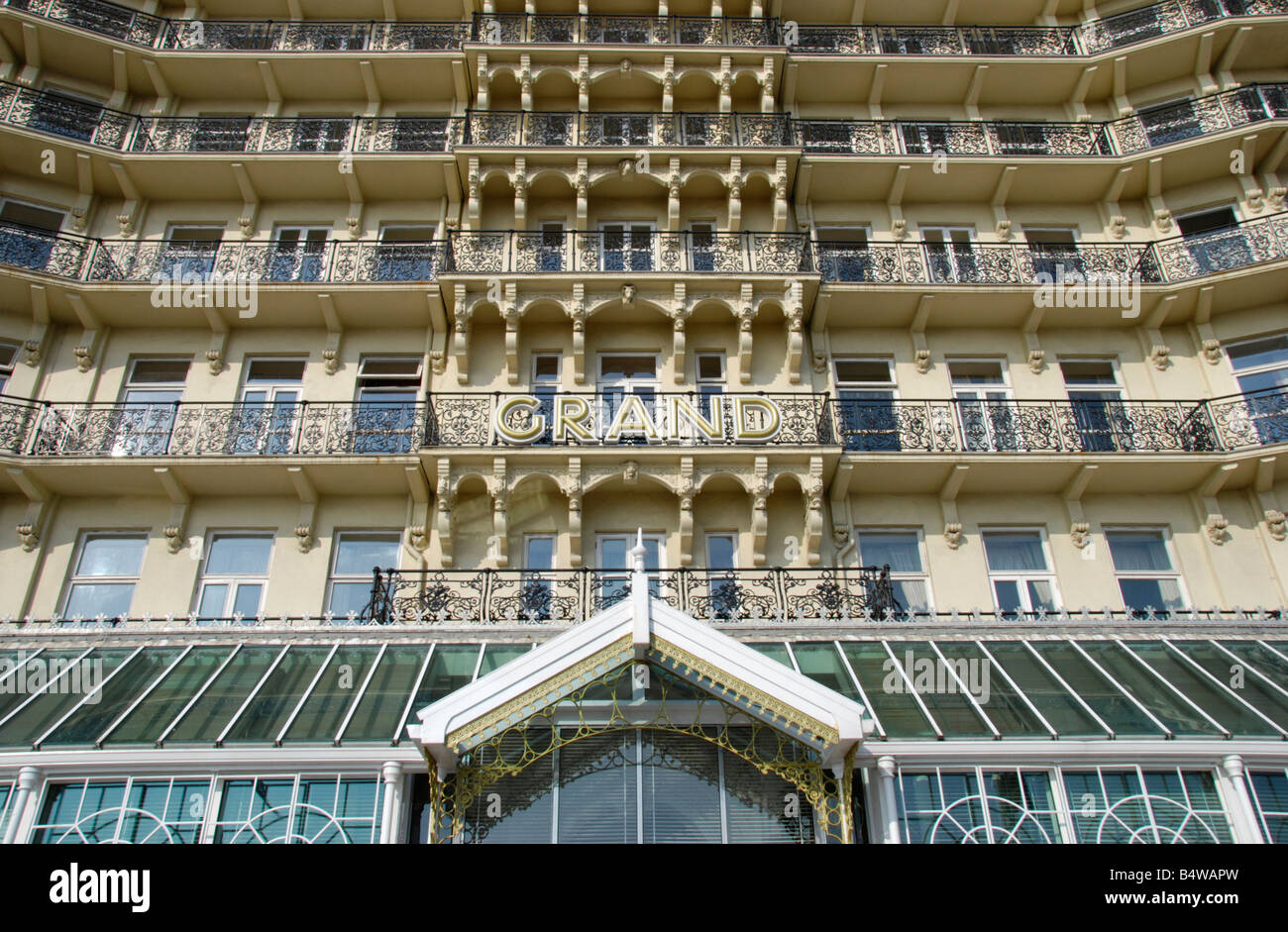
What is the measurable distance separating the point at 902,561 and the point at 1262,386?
7.31m

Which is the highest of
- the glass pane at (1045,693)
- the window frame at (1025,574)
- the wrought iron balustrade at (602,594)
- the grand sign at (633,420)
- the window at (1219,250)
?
the window at (1219,250)

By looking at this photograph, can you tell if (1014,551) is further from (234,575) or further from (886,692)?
(234,575)

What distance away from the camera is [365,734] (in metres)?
10.8

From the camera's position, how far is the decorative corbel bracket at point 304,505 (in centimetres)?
1614

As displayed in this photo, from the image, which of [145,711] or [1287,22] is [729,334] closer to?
[145,711]

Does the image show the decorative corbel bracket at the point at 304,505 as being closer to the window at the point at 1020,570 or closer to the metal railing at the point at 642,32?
the metal railing at the point at 642,32

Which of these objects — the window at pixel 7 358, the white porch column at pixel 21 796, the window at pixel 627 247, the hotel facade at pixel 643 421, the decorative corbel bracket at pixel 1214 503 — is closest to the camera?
the white porch column at pixel 21 796

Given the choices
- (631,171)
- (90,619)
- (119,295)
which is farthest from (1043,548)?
(119,295)

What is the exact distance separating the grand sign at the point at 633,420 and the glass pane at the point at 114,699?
6022 mm

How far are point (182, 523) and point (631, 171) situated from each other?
1032cm

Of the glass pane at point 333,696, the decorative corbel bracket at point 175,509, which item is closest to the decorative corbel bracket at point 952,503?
the glass pane at point 333,696

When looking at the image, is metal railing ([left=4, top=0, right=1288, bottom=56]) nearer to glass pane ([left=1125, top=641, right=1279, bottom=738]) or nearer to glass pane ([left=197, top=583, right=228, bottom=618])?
glass pane ([left=197, top=583, right=228, bottom=618])

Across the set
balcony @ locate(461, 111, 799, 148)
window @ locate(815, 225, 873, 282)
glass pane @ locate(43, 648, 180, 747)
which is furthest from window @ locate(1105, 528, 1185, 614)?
glass pane @ locate(43, 648, 180, 747)
